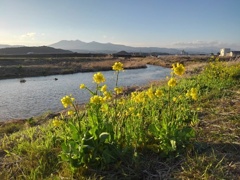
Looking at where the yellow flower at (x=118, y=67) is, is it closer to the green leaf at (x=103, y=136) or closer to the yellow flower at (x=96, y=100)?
the yellow flower at (x=96, y=100)

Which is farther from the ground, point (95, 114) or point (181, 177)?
point (95, 114)

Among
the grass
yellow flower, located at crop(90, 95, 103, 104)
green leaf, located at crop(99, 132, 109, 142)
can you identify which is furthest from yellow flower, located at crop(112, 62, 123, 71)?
the grass

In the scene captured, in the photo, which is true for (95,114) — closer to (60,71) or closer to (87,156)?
(87,156)

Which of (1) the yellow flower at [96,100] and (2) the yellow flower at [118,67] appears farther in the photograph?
(2) the yellow flower at [118,67]

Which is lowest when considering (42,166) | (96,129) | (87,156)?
(42,166)

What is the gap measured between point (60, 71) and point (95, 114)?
1377 inches

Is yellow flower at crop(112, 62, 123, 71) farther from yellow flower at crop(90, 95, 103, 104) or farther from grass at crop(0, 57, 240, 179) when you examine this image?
grass at crop(0, 57, 240, 179)

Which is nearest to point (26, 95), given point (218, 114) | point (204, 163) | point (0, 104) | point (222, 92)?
point (0, 104)

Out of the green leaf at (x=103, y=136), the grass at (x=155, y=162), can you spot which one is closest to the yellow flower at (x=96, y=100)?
the green leaf at (x=103, y=136)

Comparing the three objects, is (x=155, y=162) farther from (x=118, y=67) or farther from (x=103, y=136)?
(x=118, y=67)

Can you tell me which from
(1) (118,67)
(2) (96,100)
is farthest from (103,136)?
(1) (118,67)

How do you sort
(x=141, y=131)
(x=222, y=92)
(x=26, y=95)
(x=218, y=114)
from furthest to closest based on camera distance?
(x=26, y=95)
(x=222, y=92)
(x=218, y=114)
(x=141, y=131)

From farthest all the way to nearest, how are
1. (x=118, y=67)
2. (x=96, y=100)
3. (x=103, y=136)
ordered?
1. (x=118, y=67)
2. (x=96, y=100)
3. (x=103, y=136)

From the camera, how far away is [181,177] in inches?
124
